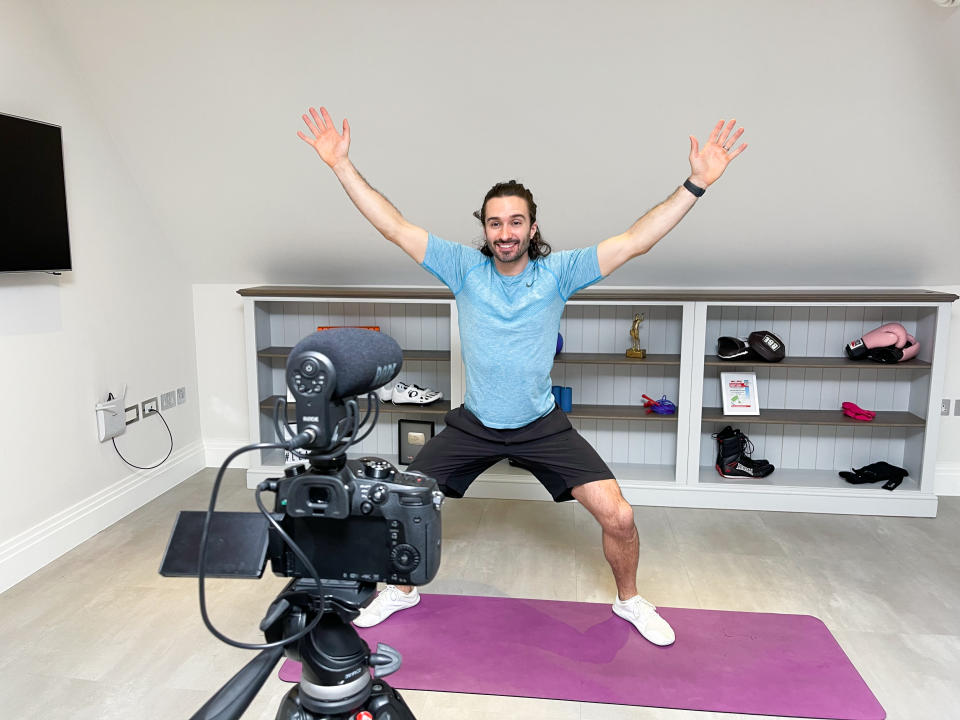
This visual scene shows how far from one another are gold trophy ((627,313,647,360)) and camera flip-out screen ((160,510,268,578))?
9.59 feet

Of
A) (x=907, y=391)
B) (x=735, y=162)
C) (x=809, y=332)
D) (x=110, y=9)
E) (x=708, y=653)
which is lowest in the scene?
(x=708, y=653)

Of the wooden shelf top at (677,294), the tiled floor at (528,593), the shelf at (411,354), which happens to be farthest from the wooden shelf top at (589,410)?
the wooden shelf top at (677,294)

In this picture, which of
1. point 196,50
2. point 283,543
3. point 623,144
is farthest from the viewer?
point 623,144

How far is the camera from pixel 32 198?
274cm

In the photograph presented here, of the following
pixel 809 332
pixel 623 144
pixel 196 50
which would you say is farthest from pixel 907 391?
pixel 196 50

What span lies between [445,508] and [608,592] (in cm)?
110

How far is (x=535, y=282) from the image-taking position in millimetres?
2500

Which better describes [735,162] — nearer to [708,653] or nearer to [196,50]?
[708,653]

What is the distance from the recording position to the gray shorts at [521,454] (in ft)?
8.27

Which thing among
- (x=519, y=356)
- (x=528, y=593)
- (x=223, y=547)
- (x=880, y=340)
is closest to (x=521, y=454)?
(x=519, y=356)

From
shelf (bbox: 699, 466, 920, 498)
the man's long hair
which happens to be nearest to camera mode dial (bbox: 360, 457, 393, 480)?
the man's long hair

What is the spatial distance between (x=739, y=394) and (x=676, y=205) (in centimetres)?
181

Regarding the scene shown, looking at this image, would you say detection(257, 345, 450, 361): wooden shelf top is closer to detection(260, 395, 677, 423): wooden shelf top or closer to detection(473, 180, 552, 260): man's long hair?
detection(260, 395, 677, 423): wooden shelf top

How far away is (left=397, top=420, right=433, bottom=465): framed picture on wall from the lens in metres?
3.93
